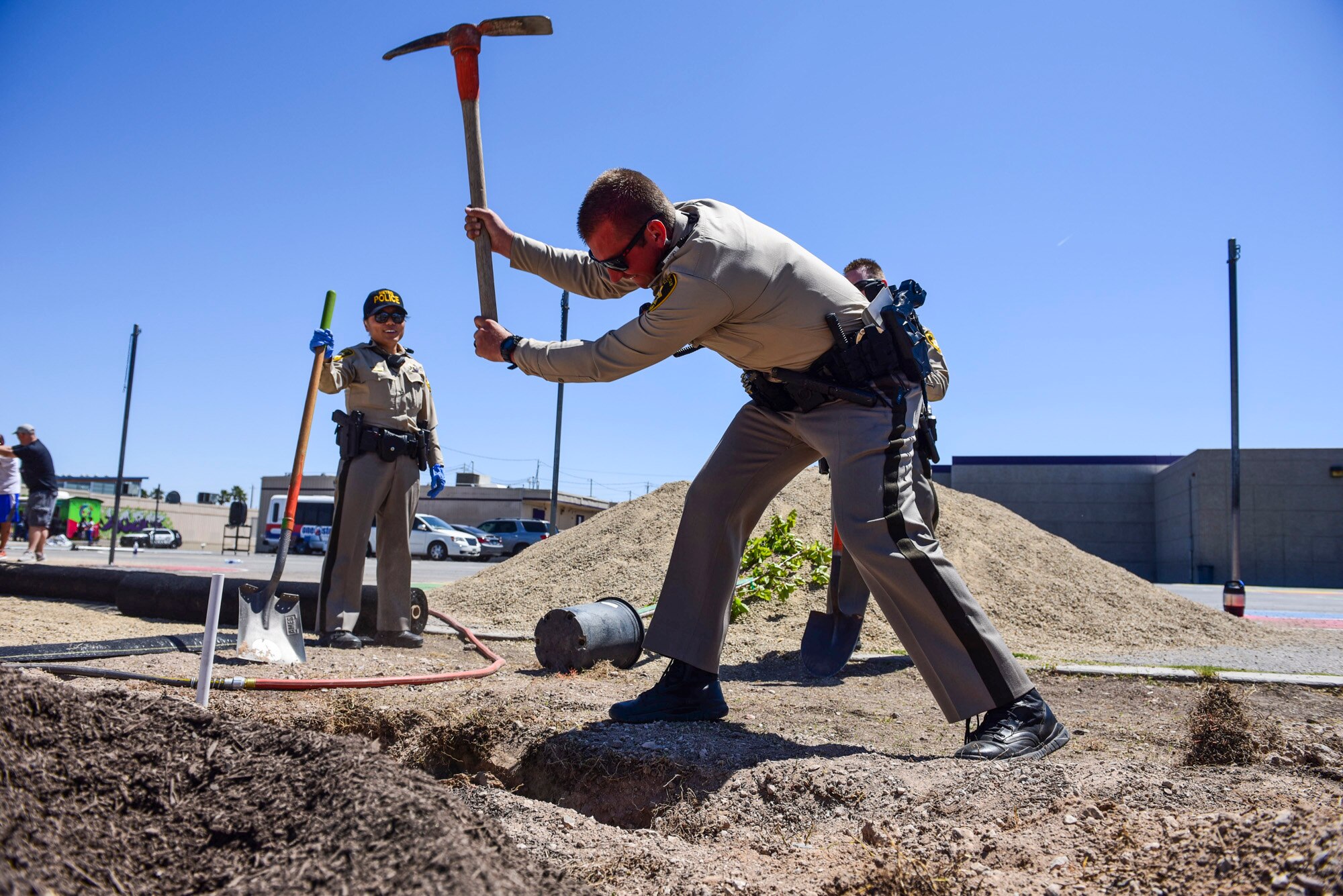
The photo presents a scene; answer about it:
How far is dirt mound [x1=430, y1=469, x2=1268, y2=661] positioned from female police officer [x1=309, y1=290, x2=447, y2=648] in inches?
65.4

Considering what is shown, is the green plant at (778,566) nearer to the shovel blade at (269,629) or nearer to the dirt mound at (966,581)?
the dirt mound at (966,581)

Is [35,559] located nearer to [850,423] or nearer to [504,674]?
[504,674]

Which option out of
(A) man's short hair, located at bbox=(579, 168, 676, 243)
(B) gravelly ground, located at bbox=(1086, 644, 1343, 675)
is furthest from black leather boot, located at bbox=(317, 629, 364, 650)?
(B) gravelly ground, located at bbox=(1086, 644, 1343, 675)

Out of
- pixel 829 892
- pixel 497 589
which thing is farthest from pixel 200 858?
pixel 497 589

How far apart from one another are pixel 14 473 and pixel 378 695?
11032 millimetres

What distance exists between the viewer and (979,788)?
80.9 inches

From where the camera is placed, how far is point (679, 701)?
10.3 feet

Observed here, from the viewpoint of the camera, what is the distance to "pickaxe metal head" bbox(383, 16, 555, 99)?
398 centimetres

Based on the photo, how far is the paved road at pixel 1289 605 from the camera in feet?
34.9

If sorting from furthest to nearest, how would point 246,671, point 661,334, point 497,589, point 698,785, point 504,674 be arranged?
1. point 497,589
2. point 504,674
3. point 246,671
4. point 661,334
5. point 698,785

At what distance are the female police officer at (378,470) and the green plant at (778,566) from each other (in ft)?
8.22

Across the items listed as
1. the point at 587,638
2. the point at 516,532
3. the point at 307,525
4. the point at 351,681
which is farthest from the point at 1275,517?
the point at 307,525

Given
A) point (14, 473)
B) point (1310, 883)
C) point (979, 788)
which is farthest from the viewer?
point (14, 473)

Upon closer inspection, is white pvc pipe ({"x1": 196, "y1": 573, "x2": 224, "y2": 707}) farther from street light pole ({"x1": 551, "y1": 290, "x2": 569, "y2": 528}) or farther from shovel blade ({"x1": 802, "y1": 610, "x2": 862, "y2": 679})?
A: street light pole ({"x1": 551, "y1": 290, "x2": 569, "y2": 528})
